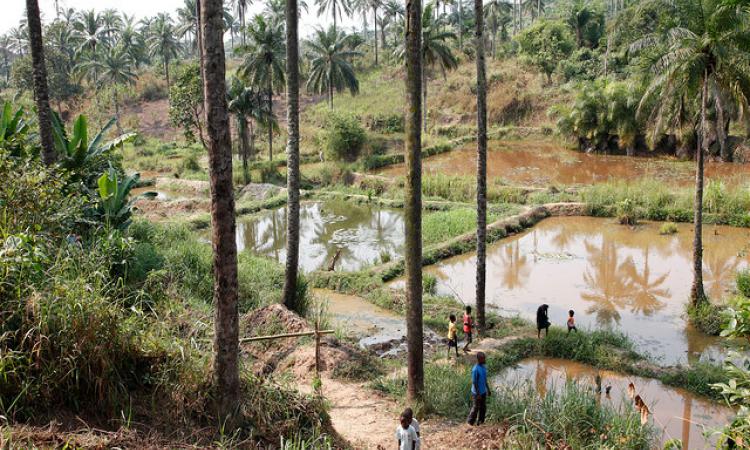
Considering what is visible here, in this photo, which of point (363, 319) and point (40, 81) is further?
point (363, 319)

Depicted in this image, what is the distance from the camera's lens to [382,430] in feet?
28.7

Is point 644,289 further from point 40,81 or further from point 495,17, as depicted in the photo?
point 495,17

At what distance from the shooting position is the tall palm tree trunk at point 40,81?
1221 cm

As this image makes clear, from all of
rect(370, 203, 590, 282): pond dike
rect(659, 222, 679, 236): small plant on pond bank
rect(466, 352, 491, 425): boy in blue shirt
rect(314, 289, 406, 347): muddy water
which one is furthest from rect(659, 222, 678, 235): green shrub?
rect(466, 352, 491, 425): boy in blue shirt

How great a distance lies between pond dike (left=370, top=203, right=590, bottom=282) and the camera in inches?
737

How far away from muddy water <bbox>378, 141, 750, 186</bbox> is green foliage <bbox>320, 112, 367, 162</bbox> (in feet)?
8.64

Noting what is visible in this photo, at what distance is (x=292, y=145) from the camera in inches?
542

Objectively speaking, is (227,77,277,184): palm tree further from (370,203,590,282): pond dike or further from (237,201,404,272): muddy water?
(370,203,590,282): pond dike

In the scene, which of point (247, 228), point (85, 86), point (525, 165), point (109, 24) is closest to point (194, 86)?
point (247, 228)

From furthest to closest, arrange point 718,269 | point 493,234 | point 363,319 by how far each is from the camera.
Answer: point 493,234, point 718,269, point 363,319

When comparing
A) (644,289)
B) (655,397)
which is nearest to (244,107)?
(644,289)

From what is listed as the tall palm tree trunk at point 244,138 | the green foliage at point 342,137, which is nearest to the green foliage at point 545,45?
the green foliage at point 342,137

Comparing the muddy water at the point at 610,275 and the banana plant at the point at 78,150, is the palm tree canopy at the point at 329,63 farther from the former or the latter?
the banana plant at the point at 78,150

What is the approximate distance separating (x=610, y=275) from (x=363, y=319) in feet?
25.8
